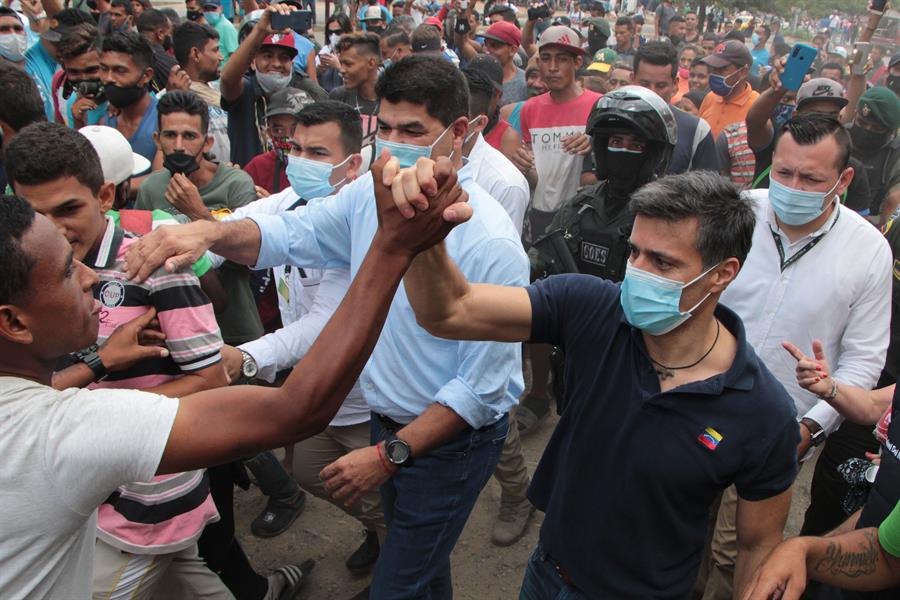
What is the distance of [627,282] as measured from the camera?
7.45 feet

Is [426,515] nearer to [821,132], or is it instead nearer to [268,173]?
[821,132]

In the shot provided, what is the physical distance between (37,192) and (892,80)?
29.5 ft

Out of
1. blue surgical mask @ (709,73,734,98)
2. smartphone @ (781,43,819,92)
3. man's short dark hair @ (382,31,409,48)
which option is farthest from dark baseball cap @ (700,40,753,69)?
man's short dark hair @ (382,31,409,48)

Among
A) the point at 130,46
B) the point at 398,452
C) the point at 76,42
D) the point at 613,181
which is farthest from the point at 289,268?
the point at 76,42

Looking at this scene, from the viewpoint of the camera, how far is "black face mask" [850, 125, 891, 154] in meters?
6.17

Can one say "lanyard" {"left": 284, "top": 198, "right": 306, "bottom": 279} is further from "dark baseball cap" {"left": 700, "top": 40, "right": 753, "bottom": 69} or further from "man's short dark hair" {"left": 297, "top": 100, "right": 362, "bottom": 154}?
"dark baseball cap" {"left": 700, "top": 40, "right": 753, "bottom": 69}

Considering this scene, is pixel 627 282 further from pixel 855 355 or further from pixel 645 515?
pixel 855 355

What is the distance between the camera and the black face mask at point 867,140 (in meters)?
6.17

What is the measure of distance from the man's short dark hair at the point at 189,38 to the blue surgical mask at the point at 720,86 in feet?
15.8

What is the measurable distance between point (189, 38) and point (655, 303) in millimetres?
6031

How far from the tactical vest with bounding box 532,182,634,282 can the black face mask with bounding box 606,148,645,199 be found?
76 mm

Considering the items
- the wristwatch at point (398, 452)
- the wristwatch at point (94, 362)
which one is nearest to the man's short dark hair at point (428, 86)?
the wristwatch at point (398, 452)

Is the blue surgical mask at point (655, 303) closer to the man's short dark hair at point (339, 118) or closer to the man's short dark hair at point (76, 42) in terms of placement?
the man's short dark hair at point (339, 118)

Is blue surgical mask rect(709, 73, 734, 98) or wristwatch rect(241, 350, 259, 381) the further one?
blue surgical mask rect(709, 73, 734, 98)
